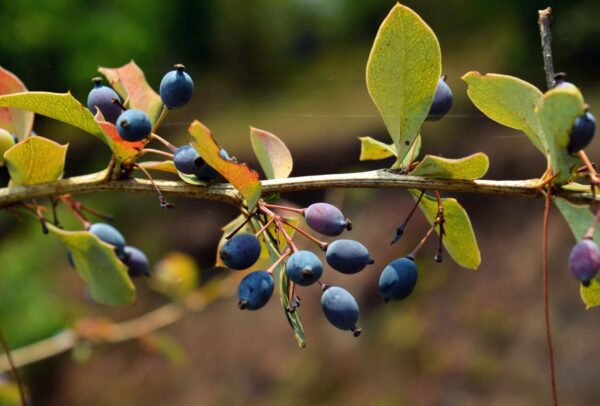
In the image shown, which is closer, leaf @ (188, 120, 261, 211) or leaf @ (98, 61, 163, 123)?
leaf @ (188, 120, 261, 211)

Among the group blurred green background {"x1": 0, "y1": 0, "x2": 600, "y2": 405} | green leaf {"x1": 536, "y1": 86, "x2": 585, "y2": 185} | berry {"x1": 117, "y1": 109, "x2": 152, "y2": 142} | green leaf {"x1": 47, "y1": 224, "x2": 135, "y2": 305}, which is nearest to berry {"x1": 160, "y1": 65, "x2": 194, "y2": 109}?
berry {"x1": 117, "y1": 109, "x2": 152, "y2": 142}

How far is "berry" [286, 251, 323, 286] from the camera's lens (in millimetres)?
481

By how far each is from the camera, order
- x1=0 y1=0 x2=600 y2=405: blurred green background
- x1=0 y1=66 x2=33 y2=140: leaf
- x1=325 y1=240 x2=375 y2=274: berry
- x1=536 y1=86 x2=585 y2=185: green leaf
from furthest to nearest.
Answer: x1=0 y1=0 x2=600 y2=405: blurred green background
x1=0 y1=66 x2=33 y2=140: leaf
x1=325 y1=240 x2=375 y2=274: berry
x1=536 y1=86 x2=585 y2=185: green leaf

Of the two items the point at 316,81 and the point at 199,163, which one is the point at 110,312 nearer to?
the point at 316,81

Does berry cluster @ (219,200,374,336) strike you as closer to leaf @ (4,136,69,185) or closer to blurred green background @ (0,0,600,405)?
leaf @ (4,136,69,185)

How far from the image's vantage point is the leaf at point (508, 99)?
1.58 ft

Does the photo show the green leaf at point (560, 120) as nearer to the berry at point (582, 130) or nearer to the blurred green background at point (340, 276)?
the berry at point (582, 130)

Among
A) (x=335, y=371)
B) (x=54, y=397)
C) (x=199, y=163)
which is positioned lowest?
(x=54, y=397)

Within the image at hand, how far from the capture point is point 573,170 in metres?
0.46

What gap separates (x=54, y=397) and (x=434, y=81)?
187 inches

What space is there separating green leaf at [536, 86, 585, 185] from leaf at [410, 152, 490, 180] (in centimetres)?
5

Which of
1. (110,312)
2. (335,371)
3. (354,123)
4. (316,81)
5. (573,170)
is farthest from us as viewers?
(316,81)

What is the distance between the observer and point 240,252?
0.49m

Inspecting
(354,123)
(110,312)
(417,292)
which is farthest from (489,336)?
(354,123)
